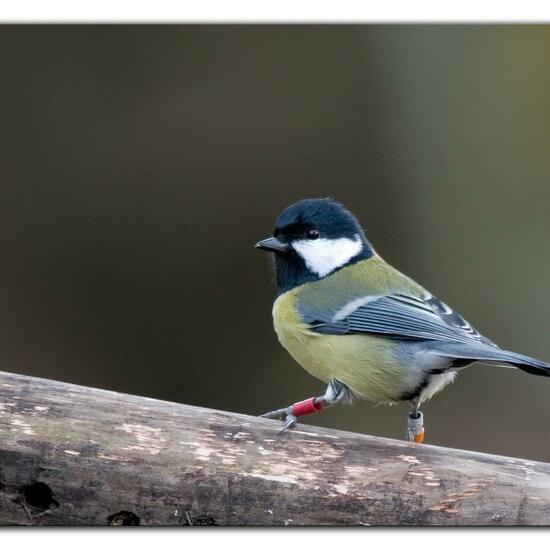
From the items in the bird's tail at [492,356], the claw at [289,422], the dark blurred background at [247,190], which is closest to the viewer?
the bird's tail at [492,356]

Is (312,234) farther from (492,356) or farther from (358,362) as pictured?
(492,356)

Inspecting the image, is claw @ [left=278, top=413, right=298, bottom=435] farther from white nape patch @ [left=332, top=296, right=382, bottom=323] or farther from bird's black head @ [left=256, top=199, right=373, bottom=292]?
bird's black head @ [left=256, top=199, right=373, bottom=292]

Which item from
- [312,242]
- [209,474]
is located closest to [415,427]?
[312,242]

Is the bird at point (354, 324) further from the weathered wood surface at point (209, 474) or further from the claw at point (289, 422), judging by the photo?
the weathered wood surface at point (209, 474)

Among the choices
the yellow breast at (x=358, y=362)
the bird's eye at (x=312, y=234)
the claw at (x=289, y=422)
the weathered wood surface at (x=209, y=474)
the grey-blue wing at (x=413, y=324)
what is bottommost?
the weathered wood surface at (x=209, y=474)

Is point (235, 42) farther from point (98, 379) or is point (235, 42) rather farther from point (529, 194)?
point (98, 379)

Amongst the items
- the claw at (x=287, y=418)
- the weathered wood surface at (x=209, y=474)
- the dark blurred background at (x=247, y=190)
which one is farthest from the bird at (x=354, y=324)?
the dark blurred background at (x=247, y=190)

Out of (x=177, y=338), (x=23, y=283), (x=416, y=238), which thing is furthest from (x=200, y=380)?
(x=416, y=238)
